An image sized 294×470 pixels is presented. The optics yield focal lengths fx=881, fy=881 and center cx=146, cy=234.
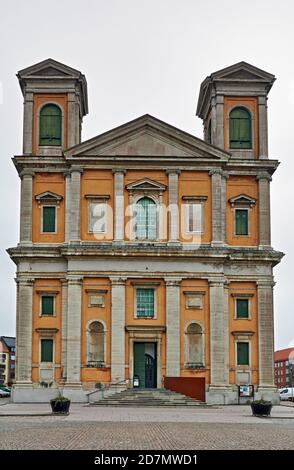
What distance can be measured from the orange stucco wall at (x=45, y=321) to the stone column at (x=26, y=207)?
2.67 m

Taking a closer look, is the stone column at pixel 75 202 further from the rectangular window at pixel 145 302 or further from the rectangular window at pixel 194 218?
the rectangular window at pixel 194 218

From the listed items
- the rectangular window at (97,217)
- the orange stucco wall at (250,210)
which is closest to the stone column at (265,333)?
the orange stucco wall at (250,210)

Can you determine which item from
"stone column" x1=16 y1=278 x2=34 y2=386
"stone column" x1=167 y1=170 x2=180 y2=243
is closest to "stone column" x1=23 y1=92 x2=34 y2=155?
"stone column" x1=16 y1=278 x2=34 y2=386

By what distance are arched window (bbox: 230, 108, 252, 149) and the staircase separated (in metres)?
16.0

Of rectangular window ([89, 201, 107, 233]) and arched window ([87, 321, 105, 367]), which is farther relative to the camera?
rectangular window ([89, 201, 107, 233])

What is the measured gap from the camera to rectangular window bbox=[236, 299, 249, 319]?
51812 mm

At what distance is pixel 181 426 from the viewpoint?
97.5ft

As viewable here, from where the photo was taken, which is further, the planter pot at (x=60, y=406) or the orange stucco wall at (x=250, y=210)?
the orange stucco wall at (x=250, y=210)

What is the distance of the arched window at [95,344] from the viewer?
5025 cm

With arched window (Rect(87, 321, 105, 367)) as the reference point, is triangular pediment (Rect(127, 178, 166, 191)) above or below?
above

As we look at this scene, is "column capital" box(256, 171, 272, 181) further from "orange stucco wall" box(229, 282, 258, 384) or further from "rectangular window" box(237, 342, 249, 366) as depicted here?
"rectangular window" box(237, 342, 249, 366)

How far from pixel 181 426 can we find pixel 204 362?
2088 cm

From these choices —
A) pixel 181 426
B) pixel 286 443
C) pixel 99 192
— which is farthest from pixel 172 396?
pixel 286 443

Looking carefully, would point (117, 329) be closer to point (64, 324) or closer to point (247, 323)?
point (64, 324)
